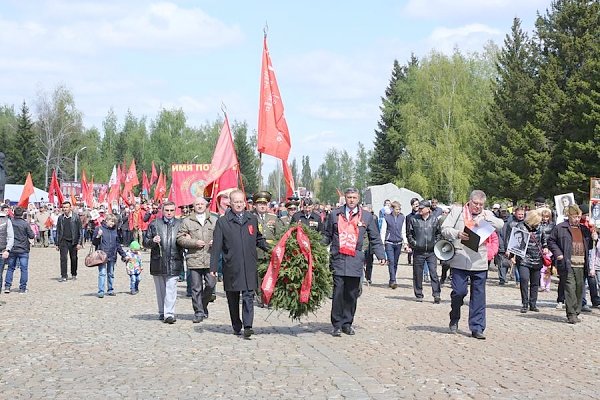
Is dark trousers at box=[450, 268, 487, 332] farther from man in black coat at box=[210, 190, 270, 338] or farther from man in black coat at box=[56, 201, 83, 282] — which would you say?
man in black coat at box=[56, 201, 83, 282]

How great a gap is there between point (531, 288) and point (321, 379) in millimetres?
7777

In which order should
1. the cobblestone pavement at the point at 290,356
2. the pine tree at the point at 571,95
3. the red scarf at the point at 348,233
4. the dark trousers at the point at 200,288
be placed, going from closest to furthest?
the cobblestone pavement at the point at 290,356 → the red scarf at the point at 348,233 → the dark trousers at the point at 200,288 → the pine tree at the point at 571,95

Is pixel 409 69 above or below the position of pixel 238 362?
above

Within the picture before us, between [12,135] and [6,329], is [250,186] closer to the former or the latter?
[12,135]

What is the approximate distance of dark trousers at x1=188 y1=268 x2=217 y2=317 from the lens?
513 inches

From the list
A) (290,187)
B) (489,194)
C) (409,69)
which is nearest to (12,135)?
(409,69)

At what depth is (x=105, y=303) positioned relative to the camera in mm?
16062

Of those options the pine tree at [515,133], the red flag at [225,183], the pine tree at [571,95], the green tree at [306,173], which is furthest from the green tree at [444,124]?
the green tree at [306,173]

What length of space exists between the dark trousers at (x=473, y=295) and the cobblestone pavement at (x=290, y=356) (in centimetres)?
26

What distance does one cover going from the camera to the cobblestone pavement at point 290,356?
802 centimetres

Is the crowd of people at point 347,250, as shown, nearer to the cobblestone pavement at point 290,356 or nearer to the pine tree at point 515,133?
the cobblestone pavement at point 290,356

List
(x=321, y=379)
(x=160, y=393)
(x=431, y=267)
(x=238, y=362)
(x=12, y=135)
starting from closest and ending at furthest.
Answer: (x=160, y=393) → (x=321, y=379) → (x=238, y=362) → (x=431, y=267) → (x=12, y=135)

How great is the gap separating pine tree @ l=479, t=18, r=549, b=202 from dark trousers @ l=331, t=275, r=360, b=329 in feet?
131

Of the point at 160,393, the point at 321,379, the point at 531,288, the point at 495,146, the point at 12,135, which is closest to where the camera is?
the point at 160,393
